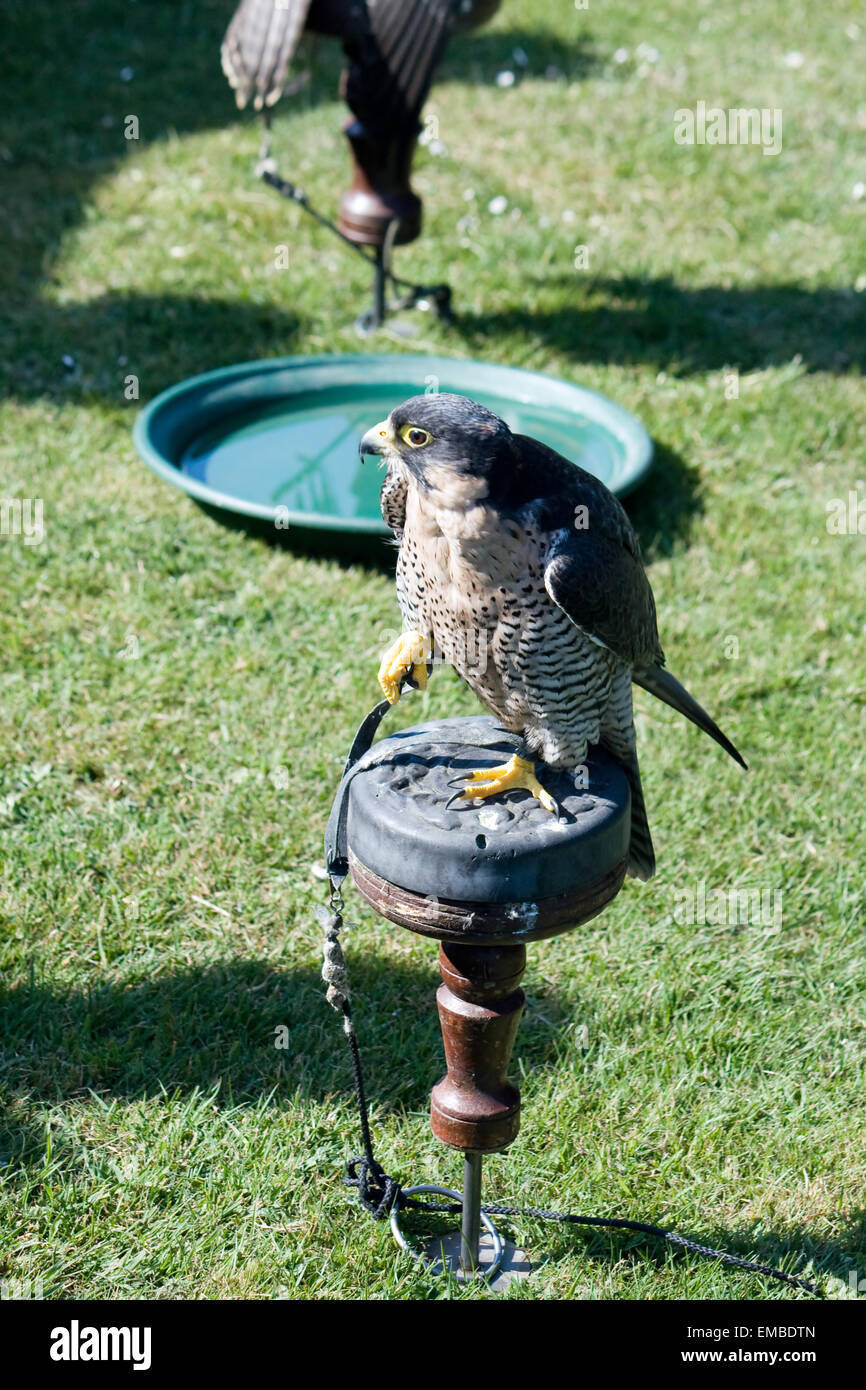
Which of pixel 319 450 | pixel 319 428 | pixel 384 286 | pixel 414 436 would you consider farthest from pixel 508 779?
pixel 384 286

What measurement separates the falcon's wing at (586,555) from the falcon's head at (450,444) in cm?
12

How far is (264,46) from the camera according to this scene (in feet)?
18.0

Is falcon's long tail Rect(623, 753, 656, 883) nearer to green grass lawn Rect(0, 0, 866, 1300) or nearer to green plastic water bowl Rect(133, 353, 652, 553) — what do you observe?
green grass lawn Rect(0, 0, 866, 1300)

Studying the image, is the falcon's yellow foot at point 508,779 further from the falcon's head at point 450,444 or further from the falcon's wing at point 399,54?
the falcon's wing at point 399,54

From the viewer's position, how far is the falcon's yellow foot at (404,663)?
2729 mm

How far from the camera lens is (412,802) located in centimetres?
251

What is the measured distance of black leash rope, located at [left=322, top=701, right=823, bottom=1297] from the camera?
106 inches

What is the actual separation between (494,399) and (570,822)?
4120 millimetres

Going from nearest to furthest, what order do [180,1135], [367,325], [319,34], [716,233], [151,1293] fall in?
1. [151,1293]
2. [180,1135]
3. [319,34]
4. [367,325]
5. [716,233]

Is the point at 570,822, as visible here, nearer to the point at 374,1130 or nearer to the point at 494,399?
the point at 374,1130

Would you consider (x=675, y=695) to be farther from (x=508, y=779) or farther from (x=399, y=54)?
(x=399, y=54)

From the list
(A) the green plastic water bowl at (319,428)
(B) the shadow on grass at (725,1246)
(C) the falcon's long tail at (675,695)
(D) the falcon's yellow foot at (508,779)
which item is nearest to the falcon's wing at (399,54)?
(A) the green plastic water bowl at (319,428)

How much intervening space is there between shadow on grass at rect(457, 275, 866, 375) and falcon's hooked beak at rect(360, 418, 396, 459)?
14.7ft

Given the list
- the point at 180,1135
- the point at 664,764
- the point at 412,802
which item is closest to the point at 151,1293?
the point at 180,1135
